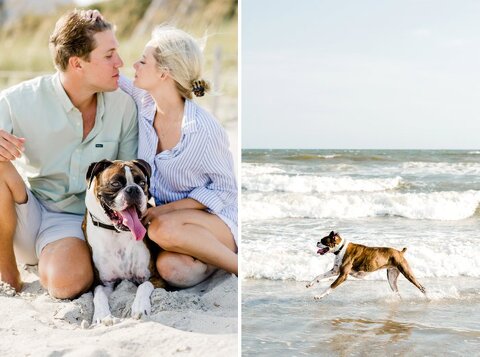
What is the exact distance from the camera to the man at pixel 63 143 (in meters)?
1.89

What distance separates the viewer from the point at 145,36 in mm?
6129

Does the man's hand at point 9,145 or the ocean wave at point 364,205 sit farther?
the ocean wave at point 364,205

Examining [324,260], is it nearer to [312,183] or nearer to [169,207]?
[169,207]

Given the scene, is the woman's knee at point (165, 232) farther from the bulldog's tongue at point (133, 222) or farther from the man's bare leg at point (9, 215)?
the man's bare leg at point (9, 215)

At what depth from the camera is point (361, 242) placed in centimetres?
359

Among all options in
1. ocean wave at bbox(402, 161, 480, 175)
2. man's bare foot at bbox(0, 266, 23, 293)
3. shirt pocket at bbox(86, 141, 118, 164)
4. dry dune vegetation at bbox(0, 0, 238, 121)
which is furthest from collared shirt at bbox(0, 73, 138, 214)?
dry dune vegetation at bbox(0, 0, 238, 121)

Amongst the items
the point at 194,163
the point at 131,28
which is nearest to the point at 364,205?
the point at 194,163

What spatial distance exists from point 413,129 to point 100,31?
223 cm

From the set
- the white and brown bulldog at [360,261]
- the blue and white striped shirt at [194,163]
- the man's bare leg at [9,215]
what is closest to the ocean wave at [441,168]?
the white and brown bulldog at [360,261]

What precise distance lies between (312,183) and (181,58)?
276cm

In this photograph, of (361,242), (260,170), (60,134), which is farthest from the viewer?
(260,170)

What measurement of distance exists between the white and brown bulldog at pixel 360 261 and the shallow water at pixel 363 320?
0.13 m

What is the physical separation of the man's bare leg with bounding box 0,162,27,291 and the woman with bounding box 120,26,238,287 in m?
0.38

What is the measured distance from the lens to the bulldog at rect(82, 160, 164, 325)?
176cm
